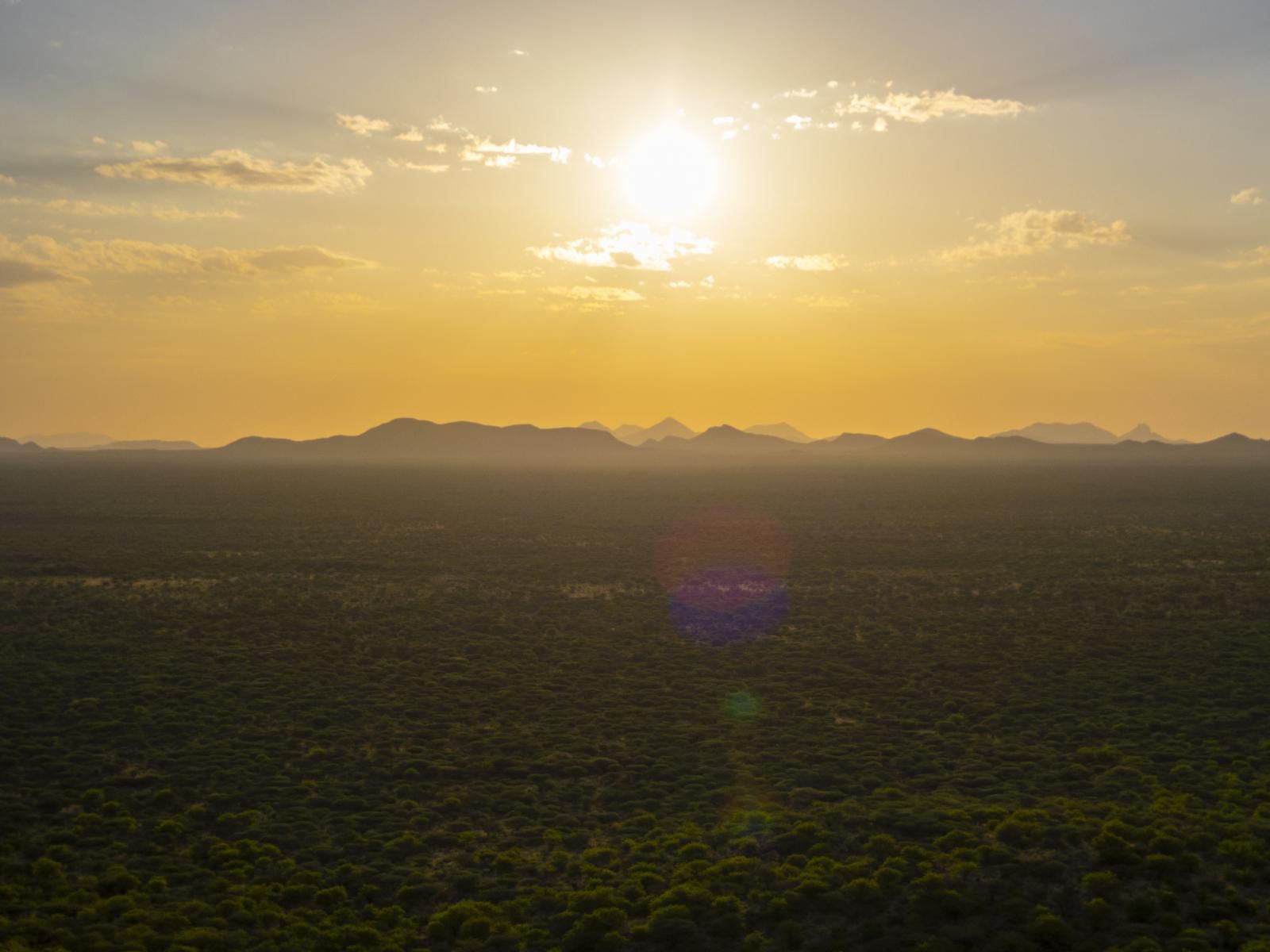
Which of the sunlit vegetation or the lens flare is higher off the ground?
the lens flare

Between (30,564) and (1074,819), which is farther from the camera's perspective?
(30,564)

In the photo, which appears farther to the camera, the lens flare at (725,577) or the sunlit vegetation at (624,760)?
the lens flare at (725,577)

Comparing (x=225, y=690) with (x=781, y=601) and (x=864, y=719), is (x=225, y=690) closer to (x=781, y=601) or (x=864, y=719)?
(x=864, y=719)

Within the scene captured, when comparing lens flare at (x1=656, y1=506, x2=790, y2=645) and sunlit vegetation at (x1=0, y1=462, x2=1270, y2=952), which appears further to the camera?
lens flare at (x1=656, y1=506, x2=790, y2=645)

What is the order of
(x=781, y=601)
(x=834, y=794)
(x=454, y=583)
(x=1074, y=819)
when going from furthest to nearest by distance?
(x=454, y=583) < (x=781, y=601) < (x=834, y=794) < (x=1074, y=819)

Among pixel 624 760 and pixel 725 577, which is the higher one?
pixel 725 577

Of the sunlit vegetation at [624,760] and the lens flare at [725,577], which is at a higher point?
the lens flare at [725,577]

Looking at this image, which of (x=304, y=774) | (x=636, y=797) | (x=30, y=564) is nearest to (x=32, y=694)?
(x=304, y=774)

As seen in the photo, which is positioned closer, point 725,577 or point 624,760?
point 624,760
